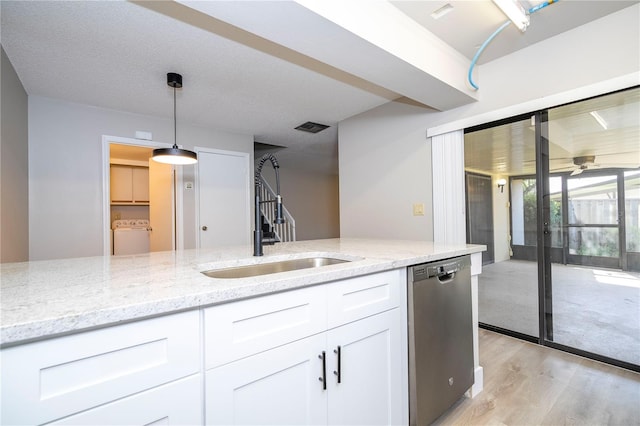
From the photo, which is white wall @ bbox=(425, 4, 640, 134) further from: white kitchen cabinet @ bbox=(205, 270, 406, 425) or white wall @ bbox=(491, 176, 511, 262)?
white kitchen cabinet @ bbox=(205, 270, 406, 425)

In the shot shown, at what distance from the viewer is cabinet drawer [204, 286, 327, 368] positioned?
85 cm

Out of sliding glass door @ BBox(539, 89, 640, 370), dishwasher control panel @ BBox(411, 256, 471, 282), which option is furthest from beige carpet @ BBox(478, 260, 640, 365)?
dishwasher control panel @ BBox(411, 256, 471, 282)

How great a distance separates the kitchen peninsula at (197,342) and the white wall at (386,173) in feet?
6.13

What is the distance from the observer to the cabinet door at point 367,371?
3.77ft

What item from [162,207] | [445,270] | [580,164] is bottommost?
[445,270]

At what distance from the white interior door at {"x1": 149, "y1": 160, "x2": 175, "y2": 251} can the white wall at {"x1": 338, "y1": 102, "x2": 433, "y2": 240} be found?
2.40m

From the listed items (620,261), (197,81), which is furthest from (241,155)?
(620,261)

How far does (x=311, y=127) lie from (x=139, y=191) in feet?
13.7

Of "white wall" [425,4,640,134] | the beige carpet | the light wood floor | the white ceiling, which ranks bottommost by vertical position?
the light wood floor

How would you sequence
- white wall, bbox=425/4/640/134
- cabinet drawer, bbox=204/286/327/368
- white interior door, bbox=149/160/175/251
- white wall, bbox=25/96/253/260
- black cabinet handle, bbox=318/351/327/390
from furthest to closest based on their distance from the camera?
1. white interior door, bbox=149/160/175/251
2. white wall, bbox=25/96/253/260
3. white wall, bbox=425/4/640/134
4. black cabinet handle, bbox=318/351/327/390
5. cabinet drawer, bbox=204/286/327/368

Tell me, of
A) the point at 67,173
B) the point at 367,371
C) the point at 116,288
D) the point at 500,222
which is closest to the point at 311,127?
the point at 500,222

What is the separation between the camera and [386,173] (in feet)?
11.4

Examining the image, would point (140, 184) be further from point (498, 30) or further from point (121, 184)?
point (498, 30)

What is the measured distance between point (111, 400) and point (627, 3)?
11.1ft
